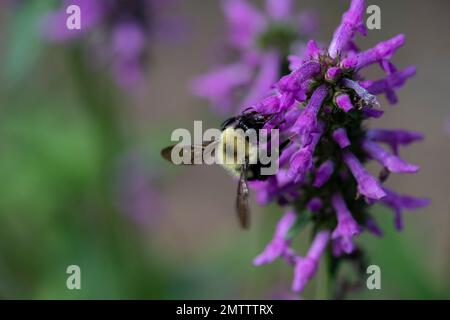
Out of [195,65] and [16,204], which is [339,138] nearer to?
[16,204]

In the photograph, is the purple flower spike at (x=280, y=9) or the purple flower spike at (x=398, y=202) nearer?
the purple flower spike at (x=398, y=202)

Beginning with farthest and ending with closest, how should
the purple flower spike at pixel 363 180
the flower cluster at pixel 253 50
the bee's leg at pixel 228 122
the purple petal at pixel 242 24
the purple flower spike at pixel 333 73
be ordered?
the purple petal at pixel 242 24 → the flower cluster at pixel 253 50 → the bee's leg at pixel 228 122 → the purple flower spike at pixel 363 180 → the purple flower spike at pixel 333 73

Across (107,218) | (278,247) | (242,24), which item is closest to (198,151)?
(278,247)

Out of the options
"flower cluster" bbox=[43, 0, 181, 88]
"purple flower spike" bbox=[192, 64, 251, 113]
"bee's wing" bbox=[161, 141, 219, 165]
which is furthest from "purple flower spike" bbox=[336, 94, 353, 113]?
"flower cluster" bbox=[43, 0, 181, 88]

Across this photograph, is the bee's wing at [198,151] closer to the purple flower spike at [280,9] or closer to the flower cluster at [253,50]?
the flower cluster at [253,50]

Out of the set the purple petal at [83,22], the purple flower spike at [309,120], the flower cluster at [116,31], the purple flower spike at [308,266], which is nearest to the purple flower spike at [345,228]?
the purple flower spike at [308,266]

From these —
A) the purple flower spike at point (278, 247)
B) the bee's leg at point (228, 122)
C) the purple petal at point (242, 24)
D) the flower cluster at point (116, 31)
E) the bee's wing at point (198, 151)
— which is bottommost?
the purple flower spike at point (278, 247)
